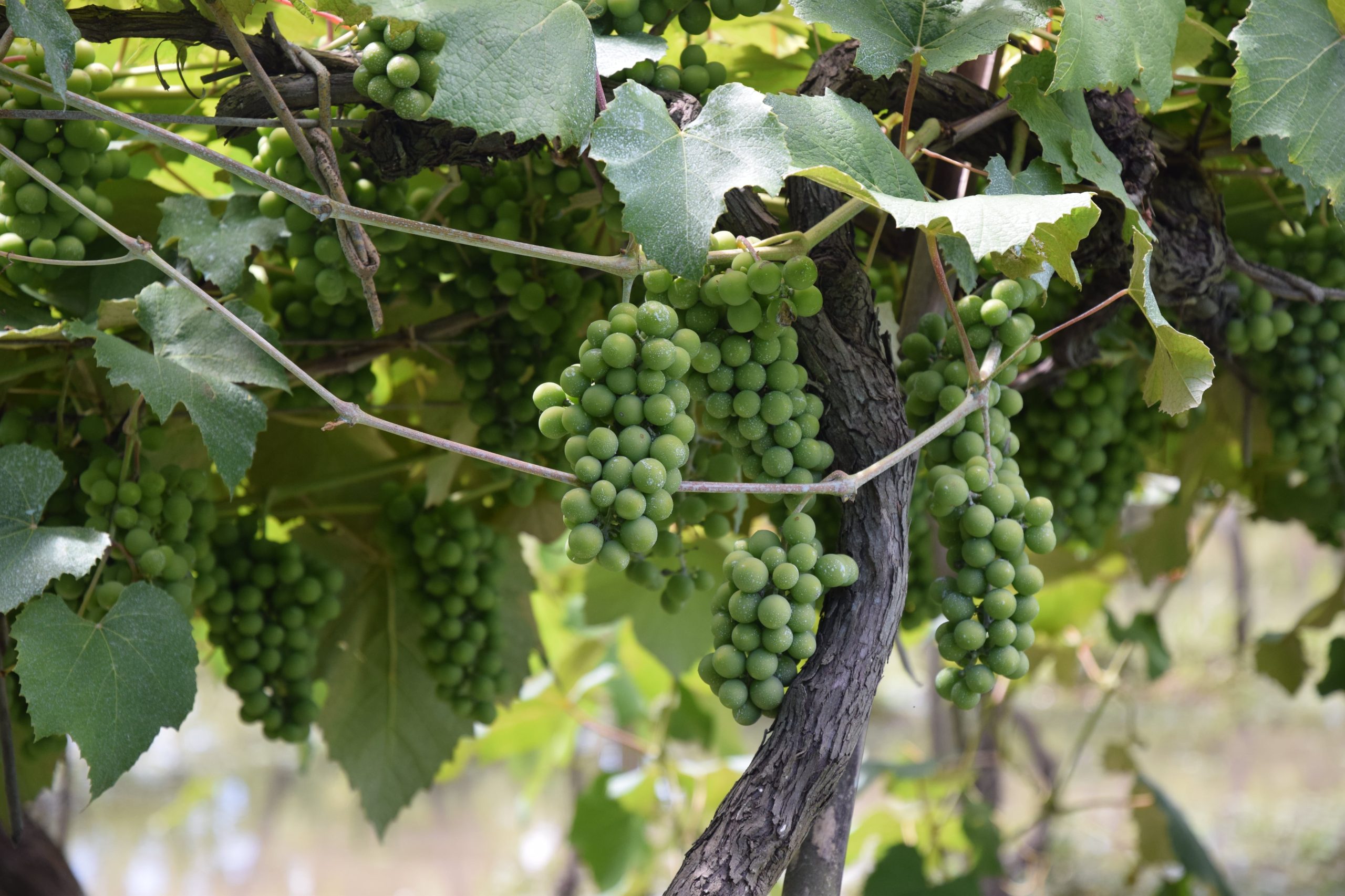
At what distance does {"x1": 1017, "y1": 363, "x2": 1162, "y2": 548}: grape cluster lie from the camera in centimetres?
80

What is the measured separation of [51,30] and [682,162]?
12.1 inches

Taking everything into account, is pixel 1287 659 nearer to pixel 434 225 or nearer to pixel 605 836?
pixel 605 836

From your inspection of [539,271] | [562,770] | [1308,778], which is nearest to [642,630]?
[539,271]

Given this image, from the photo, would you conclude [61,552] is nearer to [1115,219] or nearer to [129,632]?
[129,632]

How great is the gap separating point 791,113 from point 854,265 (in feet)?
0.33

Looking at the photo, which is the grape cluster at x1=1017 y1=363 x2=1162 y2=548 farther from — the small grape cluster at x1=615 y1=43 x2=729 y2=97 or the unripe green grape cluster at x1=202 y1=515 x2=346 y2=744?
the unripe green grape cluster at x1=202 y1=515 x2=346 y2=744

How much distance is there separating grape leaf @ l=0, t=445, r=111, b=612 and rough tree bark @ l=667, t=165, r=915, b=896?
1.18 ft

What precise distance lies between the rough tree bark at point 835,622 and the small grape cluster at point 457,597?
0.38 m

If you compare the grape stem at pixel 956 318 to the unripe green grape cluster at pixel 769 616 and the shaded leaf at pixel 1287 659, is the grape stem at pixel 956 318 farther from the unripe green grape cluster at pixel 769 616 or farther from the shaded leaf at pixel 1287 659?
the shaded leaf at pixel 1287 659

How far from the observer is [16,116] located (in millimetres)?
530

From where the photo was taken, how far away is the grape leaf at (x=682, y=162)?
441 mm

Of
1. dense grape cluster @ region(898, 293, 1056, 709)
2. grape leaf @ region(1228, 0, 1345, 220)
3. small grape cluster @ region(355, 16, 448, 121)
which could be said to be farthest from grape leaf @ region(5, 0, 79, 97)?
grape leaf @ region(1228, 0, 1345, 220)

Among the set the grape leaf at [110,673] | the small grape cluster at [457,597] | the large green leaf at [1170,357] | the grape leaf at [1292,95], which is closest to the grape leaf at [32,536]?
the grape leaf at [110,673]

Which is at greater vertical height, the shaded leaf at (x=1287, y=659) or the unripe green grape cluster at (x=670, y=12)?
the unripe green grape cluster at (x=670, y=12)
